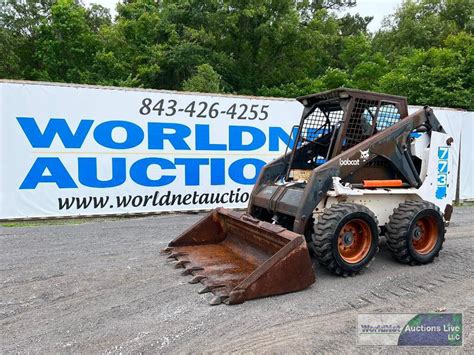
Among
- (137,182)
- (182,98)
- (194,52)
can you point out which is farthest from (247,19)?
(137,182)

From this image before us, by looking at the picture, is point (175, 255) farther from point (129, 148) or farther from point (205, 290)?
point (129, 148)

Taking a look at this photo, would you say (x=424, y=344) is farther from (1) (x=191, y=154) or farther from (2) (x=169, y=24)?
(2) (x=169, y=24)

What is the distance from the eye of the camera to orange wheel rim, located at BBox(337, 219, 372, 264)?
502cm

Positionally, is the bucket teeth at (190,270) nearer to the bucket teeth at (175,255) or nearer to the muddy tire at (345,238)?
the bucket teeth at (175,255)

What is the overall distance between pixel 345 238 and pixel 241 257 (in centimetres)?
132

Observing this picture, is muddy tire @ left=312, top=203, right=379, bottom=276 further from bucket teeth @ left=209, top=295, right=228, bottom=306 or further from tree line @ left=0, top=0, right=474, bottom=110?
tree line @ left=0, top=0, right=474, bottom=110

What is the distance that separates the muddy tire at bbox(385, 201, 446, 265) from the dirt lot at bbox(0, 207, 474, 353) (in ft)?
0.62

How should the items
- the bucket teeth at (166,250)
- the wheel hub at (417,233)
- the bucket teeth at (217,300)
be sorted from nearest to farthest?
the bucket teeth at (217,300), the wheel hub at (417,233), the bucket teeth at (166,250)

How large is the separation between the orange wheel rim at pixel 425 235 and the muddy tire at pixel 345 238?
2.74ft

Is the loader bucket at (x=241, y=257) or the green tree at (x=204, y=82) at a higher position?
the green tree at (x=204, y=82)

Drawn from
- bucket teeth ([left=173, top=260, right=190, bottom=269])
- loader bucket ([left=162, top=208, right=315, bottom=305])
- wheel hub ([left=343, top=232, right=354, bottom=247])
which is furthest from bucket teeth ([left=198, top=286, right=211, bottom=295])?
wheel hub ([left=343, top=232, right=354, bottom=247])

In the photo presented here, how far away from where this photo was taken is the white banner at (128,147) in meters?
8.44

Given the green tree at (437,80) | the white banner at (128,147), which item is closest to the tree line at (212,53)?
the green tree at (437,80)

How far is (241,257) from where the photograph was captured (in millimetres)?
5438
